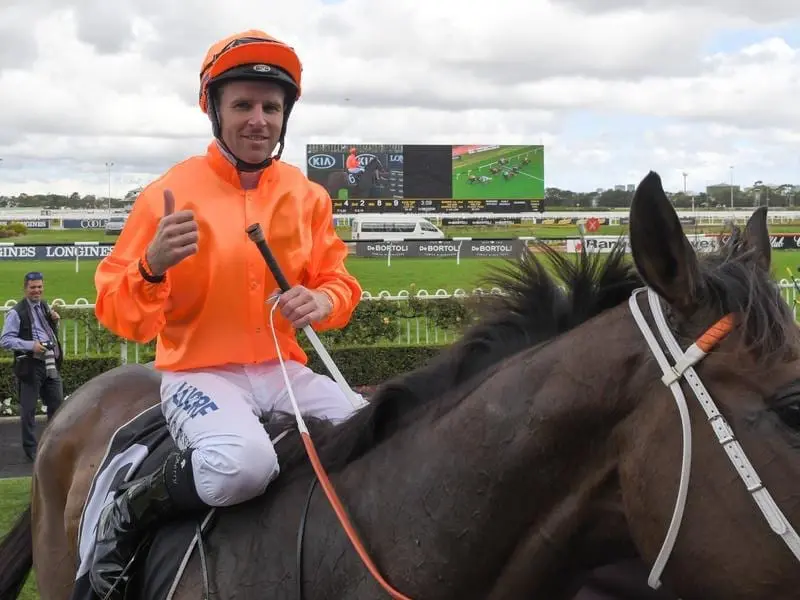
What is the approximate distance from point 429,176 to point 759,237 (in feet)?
151

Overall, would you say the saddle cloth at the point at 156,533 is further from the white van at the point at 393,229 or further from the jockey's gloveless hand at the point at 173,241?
the white van at the point at 393,229

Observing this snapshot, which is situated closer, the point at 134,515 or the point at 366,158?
the point at 134,515

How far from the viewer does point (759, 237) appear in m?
1.56

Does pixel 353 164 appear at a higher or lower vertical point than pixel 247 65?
higher

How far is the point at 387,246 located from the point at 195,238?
98.5 feet

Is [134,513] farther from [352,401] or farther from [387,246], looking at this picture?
[387,246]

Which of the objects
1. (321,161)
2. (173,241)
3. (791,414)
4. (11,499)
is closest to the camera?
(791,414)

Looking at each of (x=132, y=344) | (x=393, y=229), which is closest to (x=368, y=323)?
(x=132, y=344)

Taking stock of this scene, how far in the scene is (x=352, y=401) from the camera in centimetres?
233

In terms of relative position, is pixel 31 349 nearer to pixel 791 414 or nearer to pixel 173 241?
pixel 173 241

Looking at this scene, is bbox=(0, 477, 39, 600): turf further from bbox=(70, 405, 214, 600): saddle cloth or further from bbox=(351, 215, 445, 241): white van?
bbox=(351, 215, 445, 241): white van

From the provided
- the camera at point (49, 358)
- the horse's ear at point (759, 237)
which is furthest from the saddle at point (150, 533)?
the camera at point (49, 358)

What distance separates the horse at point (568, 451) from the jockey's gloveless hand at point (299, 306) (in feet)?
1.02

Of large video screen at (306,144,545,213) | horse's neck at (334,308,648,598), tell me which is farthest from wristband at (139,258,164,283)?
large video screen at (306,144,545,213)
